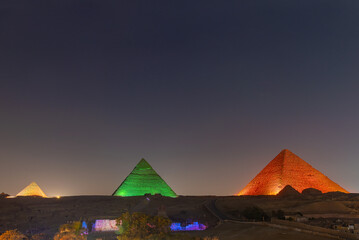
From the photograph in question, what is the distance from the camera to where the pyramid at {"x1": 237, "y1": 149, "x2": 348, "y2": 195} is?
60.1 meters

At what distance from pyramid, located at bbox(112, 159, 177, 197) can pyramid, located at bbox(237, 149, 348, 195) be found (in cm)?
1487

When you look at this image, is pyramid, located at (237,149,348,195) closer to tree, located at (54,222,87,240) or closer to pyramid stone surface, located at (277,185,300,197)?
pyramid stone surface, located at (277,185,300,197)

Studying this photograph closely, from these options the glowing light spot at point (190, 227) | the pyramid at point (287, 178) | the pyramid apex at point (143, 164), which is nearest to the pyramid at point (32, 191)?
the pyramid apex at point (143, 164)

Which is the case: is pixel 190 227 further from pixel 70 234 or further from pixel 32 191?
pixel 32 191

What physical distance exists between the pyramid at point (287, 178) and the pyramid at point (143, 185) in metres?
14.9

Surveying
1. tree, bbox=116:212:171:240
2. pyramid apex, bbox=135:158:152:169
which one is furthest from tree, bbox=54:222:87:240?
pyramid apex, bbox=135:158:152:169

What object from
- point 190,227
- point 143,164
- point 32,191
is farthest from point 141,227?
point 32,191

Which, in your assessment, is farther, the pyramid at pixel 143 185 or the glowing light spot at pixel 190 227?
the pyramid at pixel 143 185

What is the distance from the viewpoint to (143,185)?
2355 inches

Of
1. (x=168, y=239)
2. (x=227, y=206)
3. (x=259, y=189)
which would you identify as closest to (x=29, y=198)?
(x=227, y=206)

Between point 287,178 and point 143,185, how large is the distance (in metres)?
22.9

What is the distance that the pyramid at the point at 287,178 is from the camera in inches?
2365

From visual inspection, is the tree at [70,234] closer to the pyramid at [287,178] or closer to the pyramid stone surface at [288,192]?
the pyramid stone surface at [288,192]

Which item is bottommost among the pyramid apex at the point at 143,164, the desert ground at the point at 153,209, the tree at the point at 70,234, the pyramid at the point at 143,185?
the tree at the point at 70,234
